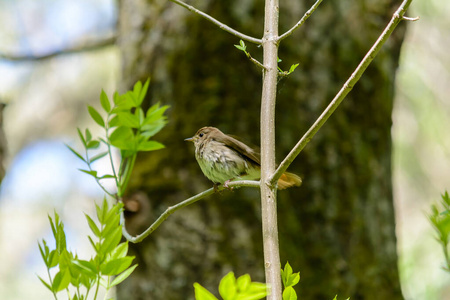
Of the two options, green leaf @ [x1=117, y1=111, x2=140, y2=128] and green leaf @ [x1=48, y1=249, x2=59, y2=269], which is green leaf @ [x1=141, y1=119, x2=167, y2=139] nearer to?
green leaf @ [x1=117, y1=111, x2=140, y2=128]

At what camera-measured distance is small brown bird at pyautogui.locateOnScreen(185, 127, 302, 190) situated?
3023 millimetres

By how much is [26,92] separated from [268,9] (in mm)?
8065

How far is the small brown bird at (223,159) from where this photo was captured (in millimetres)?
3023

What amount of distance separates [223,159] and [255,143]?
34 cm

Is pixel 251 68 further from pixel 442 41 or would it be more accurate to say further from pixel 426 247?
pixel 442 41

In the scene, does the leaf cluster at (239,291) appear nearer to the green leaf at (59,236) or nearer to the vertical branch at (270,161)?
the vertical branch at (270,161)

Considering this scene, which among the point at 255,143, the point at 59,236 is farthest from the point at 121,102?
the point at 255,143

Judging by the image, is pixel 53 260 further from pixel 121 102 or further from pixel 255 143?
pixel 255 143

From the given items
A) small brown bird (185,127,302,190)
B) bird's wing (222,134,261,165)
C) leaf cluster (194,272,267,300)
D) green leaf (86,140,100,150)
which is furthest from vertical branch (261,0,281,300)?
small brown bird (185,127,302,190)

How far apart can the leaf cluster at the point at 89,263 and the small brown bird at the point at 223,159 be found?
1.79m

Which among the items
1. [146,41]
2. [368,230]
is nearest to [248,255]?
[368,230]

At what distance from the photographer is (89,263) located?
42.3 inches

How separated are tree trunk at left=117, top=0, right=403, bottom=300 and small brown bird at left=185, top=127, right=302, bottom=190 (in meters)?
0.22

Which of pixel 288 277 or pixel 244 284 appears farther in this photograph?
pixel 288 277
